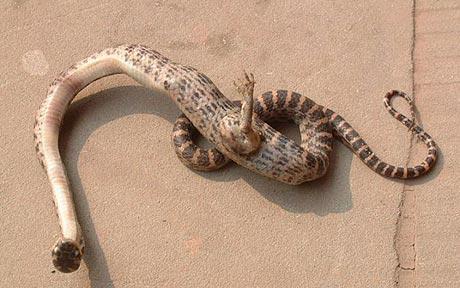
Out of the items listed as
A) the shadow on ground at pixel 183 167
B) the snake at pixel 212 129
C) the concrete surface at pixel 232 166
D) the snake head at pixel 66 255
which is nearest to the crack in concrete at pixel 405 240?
the concrete surface at pixel 232 166

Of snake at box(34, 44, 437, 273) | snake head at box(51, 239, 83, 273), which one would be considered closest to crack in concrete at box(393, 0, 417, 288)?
snake at box(34, 44, 437, 273)

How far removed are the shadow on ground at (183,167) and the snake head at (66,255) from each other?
23cm

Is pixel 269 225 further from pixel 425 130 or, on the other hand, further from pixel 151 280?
pixel 425 130

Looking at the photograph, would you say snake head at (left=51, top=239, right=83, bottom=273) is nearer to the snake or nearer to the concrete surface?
the snake

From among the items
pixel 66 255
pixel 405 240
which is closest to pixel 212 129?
pixel 66 255

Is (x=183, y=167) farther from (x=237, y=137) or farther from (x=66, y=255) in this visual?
(x=66, y=255)

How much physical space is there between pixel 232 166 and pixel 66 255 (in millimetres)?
1350

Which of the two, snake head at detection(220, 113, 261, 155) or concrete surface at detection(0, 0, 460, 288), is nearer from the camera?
snake head at detection(220, 113, 261, 155)

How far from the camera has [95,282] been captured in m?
4.50

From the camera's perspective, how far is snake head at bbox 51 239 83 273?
14.0 ft

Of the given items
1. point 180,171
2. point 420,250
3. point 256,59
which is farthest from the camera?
point 256,59

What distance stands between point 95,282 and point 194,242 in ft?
2.40

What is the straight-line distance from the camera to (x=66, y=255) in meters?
4.29

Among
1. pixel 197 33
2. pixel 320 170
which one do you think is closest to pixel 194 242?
pixel 320 170
